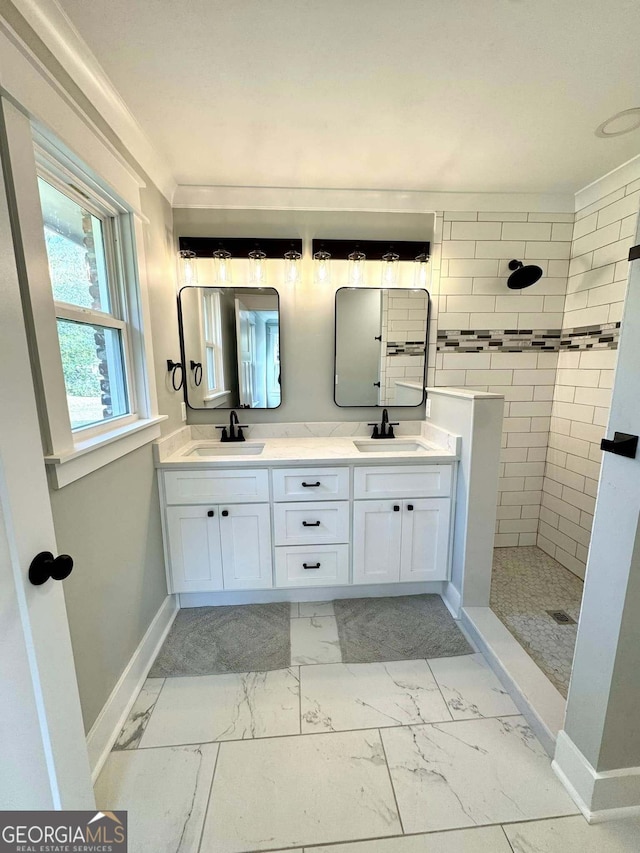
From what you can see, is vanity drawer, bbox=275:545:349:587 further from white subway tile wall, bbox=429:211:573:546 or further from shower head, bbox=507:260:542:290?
shower head, bbox=507:260:542:290

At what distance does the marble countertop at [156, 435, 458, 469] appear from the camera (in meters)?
1.79

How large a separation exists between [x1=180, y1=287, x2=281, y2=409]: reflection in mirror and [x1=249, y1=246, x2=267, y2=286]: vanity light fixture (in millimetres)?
53

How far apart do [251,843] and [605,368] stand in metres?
2.71

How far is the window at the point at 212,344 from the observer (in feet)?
7.15

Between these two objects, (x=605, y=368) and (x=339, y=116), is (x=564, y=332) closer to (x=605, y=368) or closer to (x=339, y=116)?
(x=605, y=368)

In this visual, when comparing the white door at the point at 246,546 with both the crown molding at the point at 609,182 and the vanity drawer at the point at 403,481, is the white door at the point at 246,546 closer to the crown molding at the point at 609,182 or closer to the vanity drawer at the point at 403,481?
the vanity drawer at the point at 403,481

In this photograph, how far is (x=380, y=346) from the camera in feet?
7.47

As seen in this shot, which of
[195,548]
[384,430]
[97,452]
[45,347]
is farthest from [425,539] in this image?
[45,347]

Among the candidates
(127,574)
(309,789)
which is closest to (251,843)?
(309,789)

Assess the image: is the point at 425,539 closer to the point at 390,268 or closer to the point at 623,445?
the point at 623,445

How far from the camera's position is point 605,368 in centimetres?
202

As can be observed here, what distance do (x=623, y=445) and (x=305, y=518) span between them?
1417 mm

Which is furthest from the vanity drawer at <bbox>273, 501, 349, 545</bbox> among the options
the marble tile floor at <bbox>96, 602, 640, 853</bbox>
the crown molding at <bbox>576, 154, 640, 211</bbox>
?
the crown molding at <bbox>576, 154, 640, 211</bbox>

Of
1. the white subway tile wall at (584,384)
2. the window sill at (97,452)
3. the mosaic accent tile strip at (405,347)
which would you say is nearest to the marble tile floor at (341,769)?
the window sill at (97,452)
